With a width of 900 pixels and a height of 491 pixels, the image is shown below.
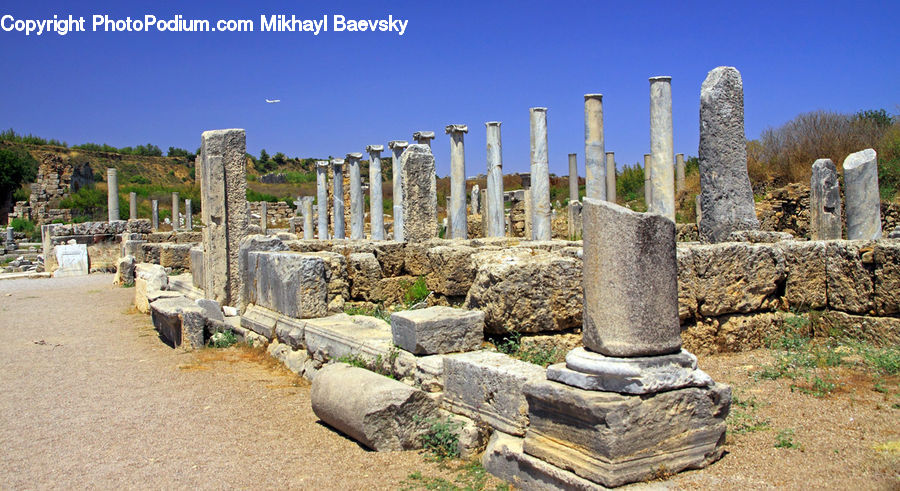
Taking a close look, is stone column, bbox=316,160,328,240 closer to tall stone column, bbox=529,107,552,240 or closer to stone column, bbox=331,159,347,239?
stone column, bbox=331,159,347,239

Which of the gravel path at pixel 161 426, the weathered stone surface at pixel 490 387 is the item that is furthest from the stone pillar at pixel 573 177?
the weathered stone surface at pixel 490 387

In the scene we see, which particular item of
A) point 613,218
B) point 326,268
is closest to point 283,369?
point 326,268

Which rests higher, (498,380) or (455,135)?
(455,135)

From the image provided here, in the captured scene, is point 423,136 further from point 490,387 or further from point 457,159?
point 490,387

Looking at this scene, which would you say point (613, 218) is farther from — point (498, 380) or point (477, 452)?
point (477, 452)

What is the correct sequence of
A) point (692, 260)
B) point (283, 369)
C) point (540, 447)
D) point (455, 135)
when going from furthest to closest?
point (455, 135) → point (283, 369) → point (692, 260) → point (540, 447)

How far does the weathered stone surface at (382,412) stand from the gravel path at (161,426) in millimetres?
104

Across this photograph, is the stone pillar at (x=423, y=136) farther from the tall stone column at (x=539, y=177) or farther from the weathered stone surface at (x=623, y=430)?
the weathered stone surface at (x=623, y=430)

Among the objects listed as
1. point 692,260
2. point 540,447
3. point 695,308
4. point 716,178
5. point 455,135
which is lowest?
point 540,447

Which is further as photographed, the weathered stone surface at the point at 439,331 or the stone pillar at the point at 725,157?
the stone pillar at the point at 725,157

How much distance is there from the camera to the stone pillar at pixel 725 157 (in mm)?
8102

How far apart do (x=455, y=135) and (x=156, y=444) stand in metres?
13.1

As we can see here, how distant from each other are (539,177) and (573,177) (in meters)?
6.08

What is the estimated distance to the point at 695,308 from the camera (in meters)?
6.00
